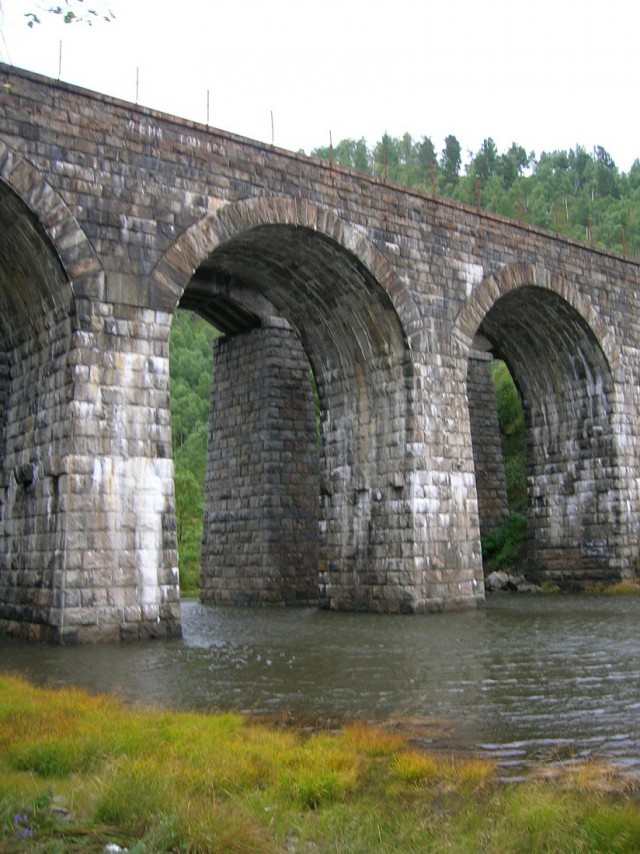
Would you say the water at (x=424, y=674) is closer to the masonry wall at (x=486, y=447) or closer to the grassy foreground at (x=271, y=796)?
the grassy foreground at (x=271, y=796)

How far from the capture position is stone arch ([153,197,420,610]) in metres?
15.6

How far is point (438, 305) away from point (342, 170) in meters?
3.03

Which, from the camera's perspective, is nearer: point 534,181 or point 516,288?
point 516,288

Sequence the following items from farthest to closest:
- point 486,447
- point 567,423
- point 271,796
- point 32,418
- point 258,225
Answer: point 486,447, point 567,423, point 258,225, point 32,418, point 271,796

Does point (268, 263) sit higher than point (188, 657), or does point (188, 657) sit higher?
point (268, 263)

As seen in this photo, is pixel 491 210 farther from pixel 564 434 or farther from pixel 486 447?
pixel 564 434

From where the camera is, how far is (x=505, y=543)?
77.2 feet

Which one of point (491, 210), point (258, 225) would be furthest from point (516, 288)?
point (491, 210)

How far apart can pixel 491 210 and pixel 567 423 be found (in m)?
50.5

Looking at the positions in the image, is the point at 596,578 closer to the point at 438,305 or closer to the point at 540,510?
the point at 540,510

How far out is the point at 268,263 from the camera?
55.2ft

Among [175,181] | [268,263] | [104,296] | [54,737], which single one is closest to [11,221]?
[104,296]

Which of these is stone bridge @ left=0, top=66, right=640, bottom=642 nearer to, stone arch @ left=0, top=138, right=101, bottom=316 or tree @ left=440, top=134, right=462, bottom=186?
stone arch @ left=0, top=138, right=101, bottom=316

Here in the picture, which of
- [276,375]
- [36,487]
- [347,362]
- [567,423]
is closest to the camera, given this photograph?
[36,487]
